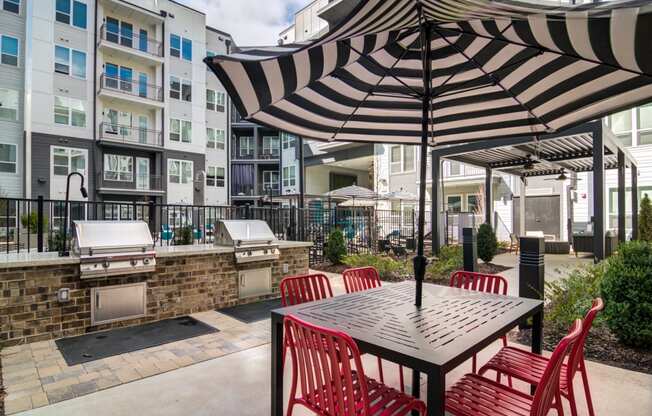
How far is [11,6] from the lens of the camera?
47.7 ft

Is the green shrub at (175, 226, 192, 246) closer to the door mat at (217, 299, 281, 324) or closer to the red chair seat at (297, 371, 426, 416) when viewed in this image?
the door mat at (217, 299, 281, 324)

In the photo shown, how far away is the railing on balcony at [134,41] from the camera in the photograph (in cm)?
1669

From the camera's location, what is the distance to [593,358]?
3277 millimetres

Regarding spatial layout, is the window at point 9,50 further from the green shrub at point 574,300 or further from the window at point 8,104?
the green shrub at point 574,300

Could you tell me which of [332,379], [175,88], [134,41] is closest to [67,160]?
[175,88]

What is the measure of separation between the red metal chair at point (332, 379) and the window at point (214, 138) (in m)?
21.5

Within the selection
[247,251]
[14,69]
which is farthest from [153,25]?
[247,251]

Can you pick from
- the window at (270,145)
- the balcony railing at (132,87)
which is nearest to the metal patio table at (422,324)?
the balcony railing at (132,87)

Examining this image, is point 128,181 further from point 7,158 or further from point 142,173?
point 7,158

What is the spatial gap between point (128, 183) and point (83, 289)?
15.8 meters

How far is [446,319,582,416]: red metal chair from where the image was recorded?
1414 mm

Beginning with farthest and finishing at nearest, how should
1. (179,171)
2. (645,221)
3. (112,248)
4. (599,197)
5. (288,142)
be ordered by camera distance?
(288,142), (179,171), (645,221), (599,197), (112,248)

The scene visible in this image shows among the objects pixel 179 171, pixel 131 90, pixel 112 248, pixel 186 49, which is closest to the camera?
pixel 112 248

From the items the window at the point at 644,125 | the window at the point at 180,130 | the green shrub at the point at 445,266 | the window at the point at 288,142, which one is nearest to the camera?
the green shrub at the point at 445,266
